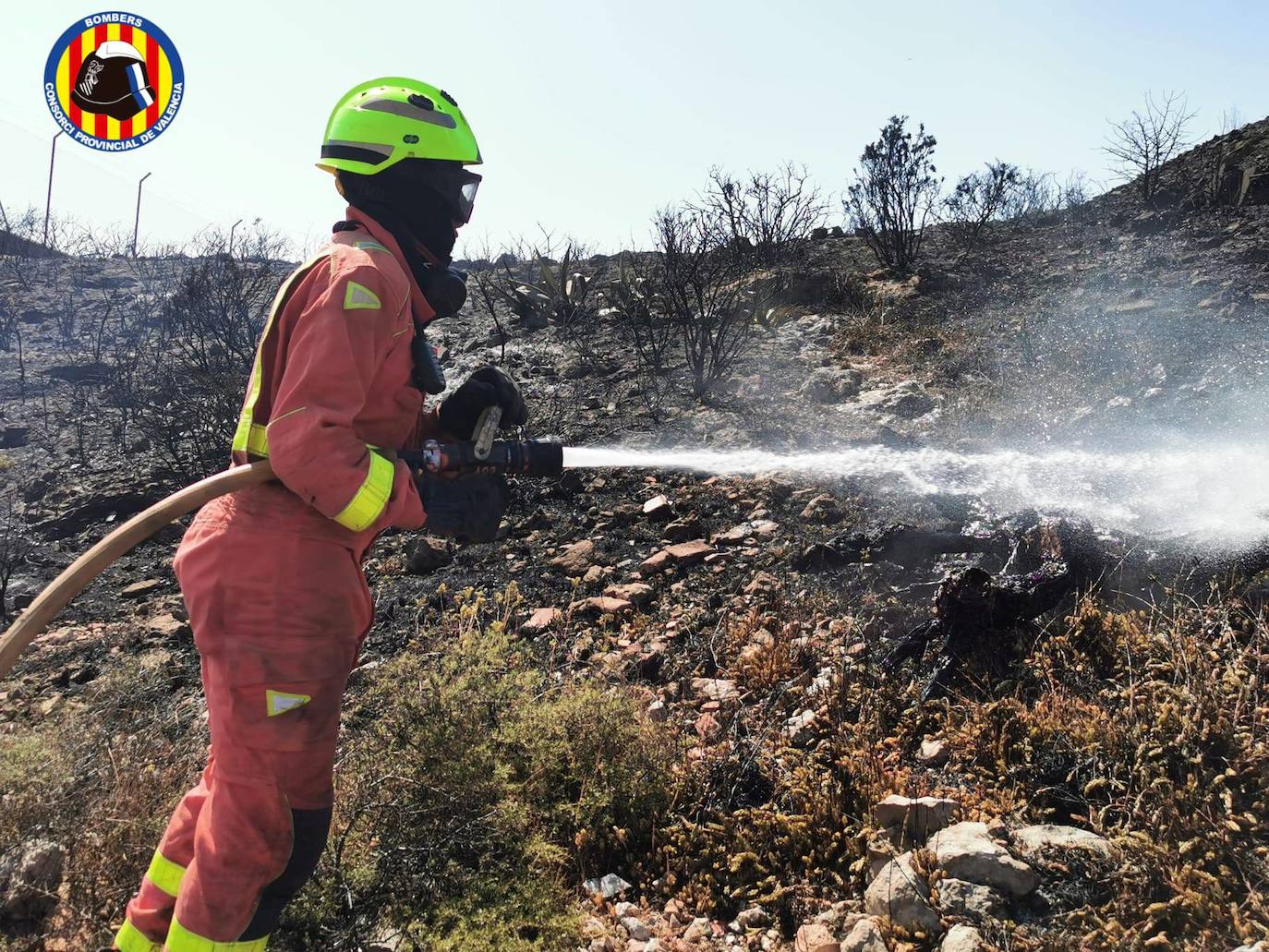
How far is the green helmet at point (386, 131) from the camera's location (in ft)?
7.24

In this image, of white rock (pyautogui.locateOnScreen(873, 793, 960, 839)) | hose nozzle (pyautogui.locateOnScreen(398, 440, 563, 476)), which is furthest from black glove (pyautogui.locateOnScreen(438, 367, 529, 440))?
white rock (pyautogui.locateOnScreen(873, 793, 960, 839))

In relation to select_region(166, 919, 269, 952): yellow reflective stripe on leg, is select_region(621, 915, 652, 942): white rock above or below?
below

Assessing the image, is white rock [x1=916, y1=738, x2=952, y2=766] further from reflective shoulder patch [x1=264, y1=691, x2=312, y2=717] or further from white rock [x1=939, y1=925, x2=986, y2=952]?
reflective shoulder patch [x1=264, y1=691, x2=312, y2=717]

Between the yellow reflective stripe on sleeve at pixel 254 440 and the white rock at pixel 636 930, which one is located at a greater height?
the yellow reflective stripe on sleeve at pixel 254 440

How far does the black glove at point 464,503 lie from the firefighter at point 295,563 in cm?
3

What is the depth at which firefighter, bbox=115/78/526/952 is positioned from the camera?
6.22ft

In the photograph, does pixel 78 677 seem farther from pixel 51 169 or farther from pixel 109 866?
pixel 51 169

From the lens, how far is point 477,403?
235cm

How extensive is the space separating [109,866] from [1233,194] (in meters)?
11.7

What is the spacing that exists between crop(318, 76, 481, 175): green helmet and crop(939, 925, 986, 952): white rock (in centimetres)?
239

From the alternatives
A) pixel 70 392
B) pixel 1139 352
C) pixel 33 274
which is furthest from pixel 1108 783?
pixel 33 274

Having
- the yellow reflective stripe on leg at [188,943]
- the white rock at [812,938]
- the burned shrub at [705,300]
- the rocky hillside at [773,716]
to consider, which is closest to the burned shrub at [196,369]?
the rocky hillside at [773,716]

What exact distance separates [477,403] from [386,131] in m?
0.76

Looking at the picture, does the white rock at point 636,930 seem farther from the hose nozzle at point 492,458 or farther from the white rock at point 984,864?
the hose nozzle at point 492,458
